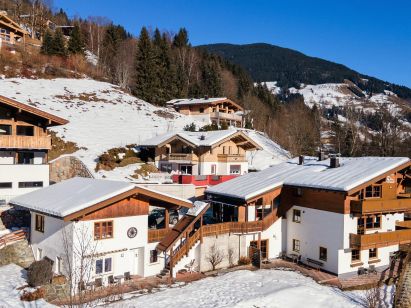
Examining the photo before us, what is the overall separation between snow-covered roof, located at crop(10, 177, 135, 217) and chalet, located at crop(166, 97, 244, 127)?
4361 centimetres

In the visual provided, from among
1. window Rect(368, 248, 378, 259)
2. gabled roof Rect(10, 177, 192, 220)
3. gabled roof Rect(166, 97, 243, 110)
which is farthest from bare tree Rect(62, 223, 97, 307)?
gabled roof Rect(166, 97, 243, 110)

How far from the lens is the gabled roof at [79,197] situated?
66.9 ft

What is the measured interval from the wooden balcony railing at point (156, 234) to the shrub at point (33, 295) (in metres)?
6.32

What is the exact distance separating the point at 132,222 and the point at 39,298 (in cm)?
597

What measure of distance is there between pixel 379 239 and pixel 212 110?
157 ft

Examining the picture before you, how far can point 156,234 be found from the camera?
24.0 metres

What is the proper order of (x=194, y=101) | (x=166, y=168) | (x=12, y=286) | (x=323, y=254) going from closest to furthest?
(x=12, y=286)
(x=323, y=254)
(x=166, y=168)
(x=194, y=101)

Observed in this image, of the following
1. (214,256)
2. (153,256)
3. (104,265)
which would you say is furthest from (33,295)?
(214,256)

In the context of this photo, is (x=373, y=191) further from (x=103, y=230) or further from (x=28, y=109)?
(x=28, y=109)

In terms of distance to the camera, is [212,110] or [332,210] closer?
[332,210]

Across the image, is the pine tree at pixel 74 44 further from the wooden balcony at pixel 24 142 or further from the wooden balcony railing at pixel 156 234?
the wooden balcony railing at pixel 156 234

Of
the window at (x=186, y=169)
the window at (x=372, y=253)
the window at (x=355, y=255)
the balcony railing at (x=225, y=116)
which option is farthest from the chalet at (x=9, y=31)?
the window at (x=372, y=253)

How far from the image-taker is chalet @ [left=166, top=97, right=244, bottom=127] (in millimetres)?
69562

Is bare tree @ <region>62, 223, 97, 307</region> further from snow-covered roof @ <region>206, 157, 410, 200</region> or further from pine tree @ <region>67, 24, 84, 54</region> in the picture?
pine tree @ <region>67, 24, 84, 54</region>
